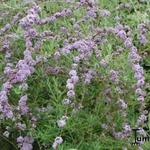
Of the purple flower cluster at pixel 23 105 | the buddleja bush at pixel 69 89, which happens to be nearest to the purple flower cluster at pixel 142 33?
the buddleja bush at pixel 69 89

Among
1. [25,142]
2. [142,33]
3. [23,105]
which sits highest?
[142,33]

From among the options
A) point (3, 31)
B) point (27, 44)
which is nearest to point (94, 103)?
point (27, 44)

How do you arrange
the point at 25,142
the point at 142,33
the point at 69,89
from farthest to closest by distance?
the point at 142,33, the point at 25,142, the point at 69,89

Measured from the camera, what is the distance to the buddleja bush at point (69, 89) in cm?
236

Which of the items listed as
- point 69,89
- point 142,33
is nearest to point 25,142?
point 69,89

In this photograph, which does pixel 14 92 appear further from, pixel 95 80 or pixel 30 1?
pixel 30 1

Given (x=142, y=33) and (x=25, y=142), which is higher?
(x=142, y=33)

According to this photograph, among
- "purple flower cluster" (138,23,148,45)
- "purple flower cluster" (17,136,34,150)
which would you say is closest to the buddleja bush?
"purple flower cluster" (17,136,34,150)

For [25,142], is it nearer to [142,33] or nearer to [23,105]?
[23,105]

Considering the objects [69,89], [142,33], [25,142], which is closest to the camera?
[69,89]

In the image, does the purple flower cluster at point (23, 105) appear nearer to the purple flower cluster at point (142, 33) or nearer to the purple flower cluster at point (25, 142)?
the purple flower cluster at point (25, 142)

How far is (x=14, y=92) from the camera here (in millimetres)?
2545

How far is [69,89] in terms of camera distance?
229 cm

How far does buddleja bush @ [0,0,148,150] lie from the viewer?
7.75ft
